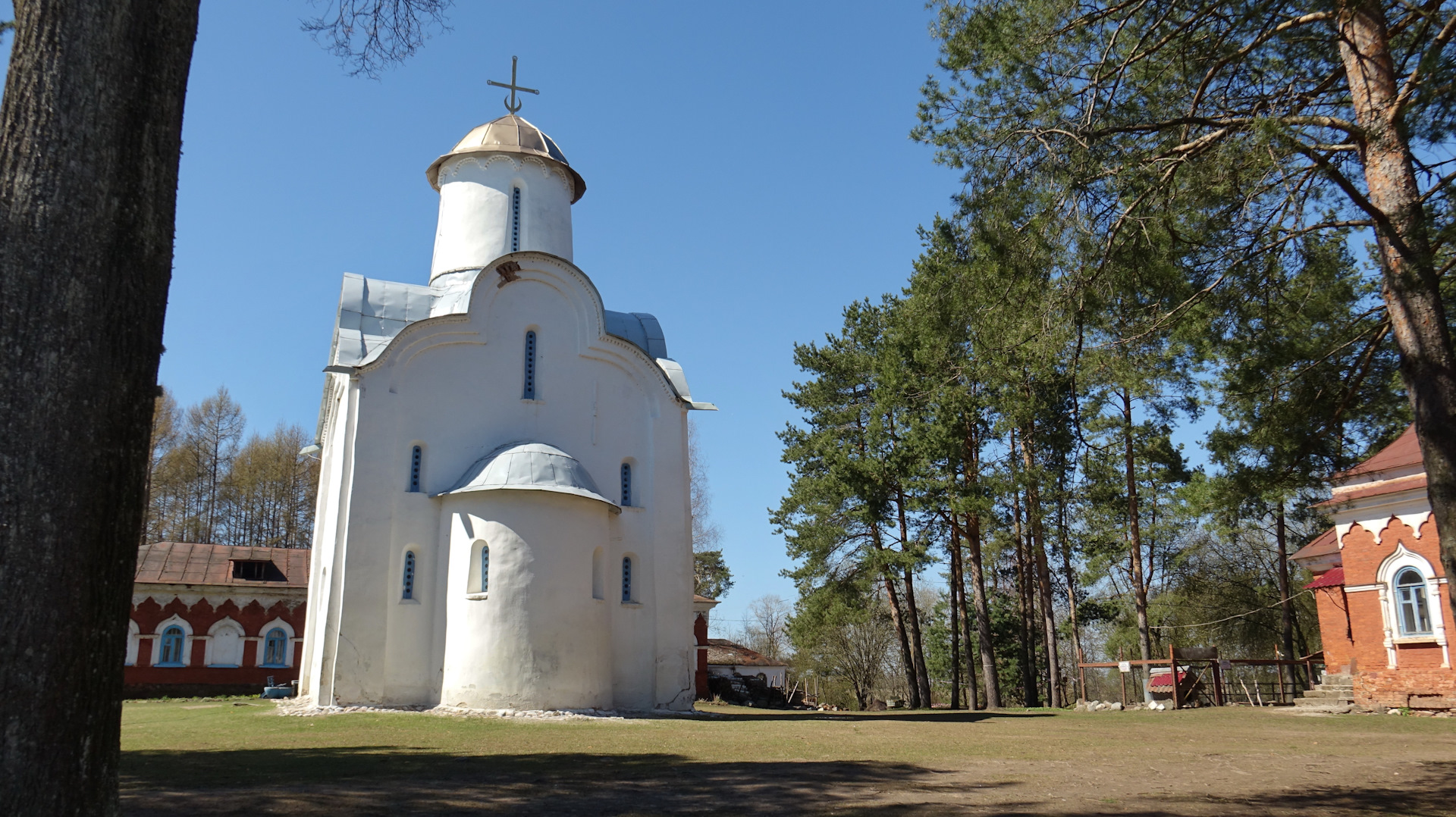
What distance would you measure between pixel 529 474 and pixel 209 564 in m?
16.7

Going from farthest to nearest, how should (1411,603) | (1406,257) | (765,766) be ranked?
(1411,603)
(765,766)
(1406,257)

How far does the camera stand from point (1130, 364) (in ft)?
29.4

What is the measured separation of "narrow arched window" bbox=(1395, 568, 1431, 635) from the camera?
1719 cm

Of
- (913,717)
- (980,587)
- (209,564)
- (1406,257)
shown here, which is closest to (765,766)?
(1406,257)

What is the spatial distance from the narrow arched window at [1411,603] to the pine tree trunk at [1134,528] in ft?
20.3

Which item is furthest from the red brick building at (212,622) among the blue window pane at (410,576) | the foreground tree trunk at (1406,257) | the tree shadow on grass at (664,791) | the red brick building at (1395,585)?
the foreground tree trunk at (1406,257)

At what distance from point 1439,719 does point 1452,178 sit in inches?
478

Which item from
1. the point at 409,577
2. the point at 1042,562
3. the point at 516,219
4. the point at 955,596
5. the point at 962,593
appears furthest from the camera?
the point at 955,596

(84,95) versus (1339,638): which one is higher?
(84,95)

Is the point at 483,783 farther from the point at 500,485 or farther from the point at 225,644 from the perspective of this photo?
the point at 225,644

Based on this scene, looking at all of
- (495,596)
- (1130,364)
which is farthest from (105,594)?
(495,596)

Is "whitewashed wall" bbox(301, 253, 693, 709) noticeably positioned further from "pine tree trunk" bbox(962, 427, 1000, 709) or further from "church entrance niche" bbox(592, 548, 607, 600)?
"pine tree trunk" bbox(962, 427, 1000, 709)

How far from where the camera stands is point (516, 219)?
885 inches

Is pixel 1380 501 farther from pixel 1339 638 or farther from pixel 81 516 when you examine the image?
pixel 81 516
